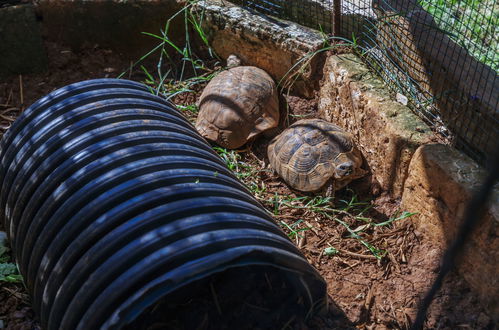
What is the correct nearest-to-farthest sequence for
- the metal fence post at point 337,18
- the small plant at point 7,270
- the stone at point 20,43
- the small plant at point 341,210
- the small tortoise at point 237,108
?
the small plant at point 7,270 < the small plant at point 341,210 < the metal fence post at point 337,18 < the small tortoise at point 237,108 < the stone at point 20,43

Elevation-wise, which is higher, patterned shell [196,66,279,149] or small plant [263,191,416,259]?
patterned shell [196,66,279,149]

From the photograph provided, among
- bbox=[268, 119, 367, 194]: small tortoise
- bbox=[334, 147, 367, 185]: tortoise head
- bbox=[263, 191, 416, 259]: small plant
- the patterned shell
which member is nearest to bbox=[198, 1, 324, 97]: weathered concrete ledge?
the patterned shell

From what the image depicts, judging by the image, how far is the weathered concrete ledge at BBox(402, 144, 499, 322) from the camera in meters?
2.77

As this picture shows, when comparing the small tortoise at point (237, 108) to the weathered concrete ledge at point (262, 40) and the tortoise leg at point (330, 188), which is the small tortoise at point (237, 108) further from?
the tortoise leg at point (330, 188)

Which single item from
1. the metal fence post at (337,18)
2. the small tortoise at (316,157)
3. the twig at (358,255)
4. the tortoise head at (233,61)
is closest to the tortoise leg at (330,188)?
the small tortoise at (316,157)

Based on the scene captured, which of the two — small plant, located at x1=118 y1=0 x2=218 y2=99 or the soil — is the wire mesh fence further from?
small plant, located at x1=118 y1=0 x2=218 y2=99

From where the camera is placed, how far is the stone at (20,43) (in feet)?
15.2

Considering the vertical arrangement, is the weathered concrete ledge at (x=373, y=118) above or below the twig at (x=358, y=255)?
above

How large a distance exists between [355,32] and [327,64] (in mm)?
381

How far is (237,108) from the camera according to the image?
4391 millimetres

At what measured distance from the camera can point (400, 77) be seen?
3785 millimetres

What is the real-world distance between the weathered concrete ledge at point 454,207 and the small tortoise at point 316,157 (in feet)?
1.53

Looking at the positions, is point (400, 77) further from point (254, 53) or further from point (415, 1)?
point (254, 53)

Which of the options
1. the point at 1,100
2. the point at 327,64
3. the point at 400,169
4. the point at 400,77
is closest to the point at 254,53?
the point at 327,64
